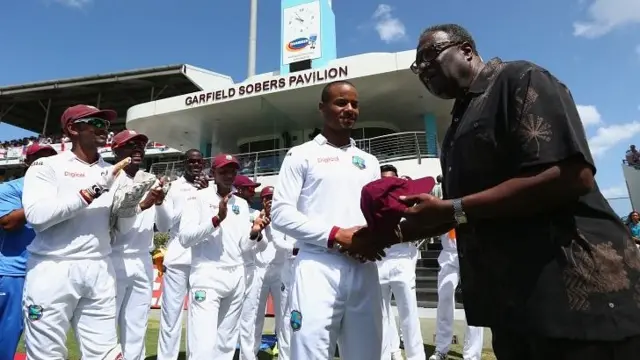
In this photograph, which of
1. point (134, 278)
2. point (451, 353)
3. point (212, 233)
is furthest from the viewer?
point (451, 353)

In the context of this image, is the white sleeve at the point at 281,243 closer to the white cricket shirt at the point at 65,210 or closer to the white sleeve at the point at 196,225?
the white sleeve at the point at 196,225

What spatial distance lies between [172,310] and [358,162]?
3.37 metres

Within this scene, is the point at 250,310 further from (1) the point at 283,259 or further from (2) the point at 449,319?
(2) the point at 449,319

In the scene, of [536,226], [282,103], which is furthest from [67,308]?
[282,103]

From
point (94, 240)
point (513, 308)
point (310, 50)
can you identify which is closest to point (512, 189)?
point (513, 308)

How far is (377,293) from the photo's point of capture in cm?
247

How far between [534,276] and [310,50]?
2040 cm

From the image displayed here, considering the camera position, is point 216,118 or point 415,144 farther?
point 216,118

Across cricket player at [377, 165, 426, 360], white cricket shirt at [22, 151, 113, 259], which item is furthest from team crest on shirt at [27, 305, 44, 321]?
cricket player at [377, 165, 426, 360]

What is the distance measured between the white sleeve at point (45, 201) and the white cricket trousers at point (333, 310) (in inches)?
58.1

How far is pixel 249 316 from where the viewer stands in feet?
17.9

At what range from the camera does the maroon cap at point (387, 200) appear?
82.8 inches

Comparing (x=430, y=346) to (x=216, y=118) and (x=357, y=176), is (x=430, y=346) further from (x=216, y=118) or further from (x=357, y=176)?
(x=216, y=118)

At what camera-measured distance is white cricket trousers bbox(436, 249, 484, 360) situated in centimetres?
499
